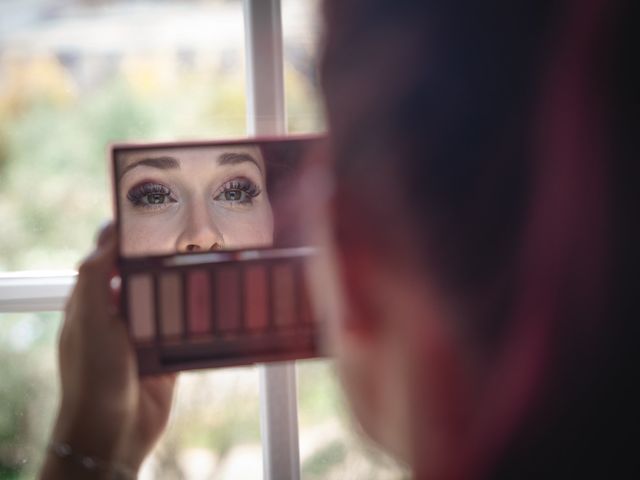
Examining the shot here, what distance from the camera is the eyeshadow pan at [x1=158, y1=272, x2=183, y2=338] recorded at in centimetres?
51

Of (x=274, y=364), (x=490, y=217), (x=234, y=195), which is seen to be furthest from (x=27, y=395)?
(x=490, y=217)

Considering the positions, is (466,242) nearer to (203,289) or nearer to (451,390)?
(451,390)

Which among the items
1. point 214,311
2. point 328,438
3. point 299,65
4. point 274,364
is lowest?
point 328,438

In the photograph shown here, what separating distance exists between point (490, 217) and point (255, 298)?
0.78 ft

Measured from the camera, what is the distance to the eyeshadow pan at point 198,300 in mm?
515

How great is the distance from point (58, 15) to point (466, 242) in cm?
63

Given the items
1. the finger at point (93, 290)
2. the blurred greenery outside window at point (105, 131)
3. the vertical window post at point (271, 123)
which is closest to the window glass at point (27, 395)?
the blurred greenery outside window at point (105, 131)

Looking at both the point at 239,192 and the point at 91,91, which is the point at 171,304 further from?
the point at 91,91

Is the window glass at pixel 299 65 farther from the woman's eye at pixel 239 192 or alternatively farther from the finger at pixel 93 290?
the finger at pixel 93 290

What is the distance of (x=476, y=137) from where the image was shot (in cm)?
33

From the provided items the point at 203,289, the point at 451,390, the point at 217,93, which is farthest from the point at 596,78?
the point at 217,93

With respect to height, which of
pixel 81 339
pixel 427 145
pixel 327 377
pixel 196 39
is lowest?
pixel 327 377

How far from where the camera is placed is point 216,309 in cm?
52

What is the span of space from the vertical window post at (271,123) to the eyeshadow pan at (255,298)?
28 cm
